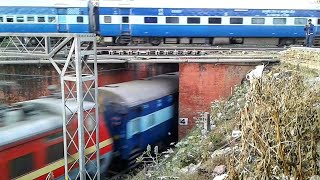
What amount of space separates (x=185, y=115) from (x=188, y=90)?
106 centimetres

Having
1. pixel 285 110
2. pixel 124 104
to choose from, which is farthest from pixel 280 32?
pixel 285 110

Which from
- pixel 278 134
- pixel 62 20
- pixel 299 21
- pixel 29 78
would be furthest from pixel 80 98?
pixel 299 21

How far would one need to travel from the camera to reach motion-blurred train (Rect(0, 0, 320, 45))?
21.1m

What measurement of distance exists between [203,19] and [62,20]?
26.8 ft

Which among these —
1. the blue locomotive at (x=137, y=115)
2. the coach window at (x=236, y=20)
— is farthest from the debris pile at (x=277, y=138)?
the coach window at (x=236, y=20)

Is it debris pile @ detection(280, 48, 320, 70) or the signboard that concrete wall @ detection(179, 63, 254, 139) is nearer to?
the signboard

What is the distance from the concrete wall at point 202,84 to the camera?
15.7m

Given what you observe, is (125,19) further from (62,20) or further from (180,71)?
(180,71)

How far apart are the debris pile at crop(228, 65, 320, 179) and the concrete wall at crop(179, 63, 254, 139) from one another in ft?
37.4

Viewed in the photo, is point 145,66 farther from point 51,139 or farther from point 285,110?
point 285,110

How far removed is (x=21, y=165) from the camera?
28.8ft

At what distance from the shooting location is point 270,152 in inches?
141

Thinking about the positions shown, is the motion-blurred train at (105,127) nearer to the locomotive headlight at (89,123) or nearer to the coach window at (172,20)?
the locomotive headlight at (89,123)

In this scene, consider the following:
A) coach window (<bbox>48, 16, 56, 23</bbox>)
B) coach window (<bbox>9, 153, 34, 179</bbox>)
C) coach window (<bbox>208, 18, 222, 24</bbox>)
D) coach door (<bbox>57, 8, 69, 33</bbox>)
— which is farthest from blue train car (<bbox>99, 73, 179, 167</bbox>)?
coach window (<bbox>48, 16, 56, 23</bbox>)
